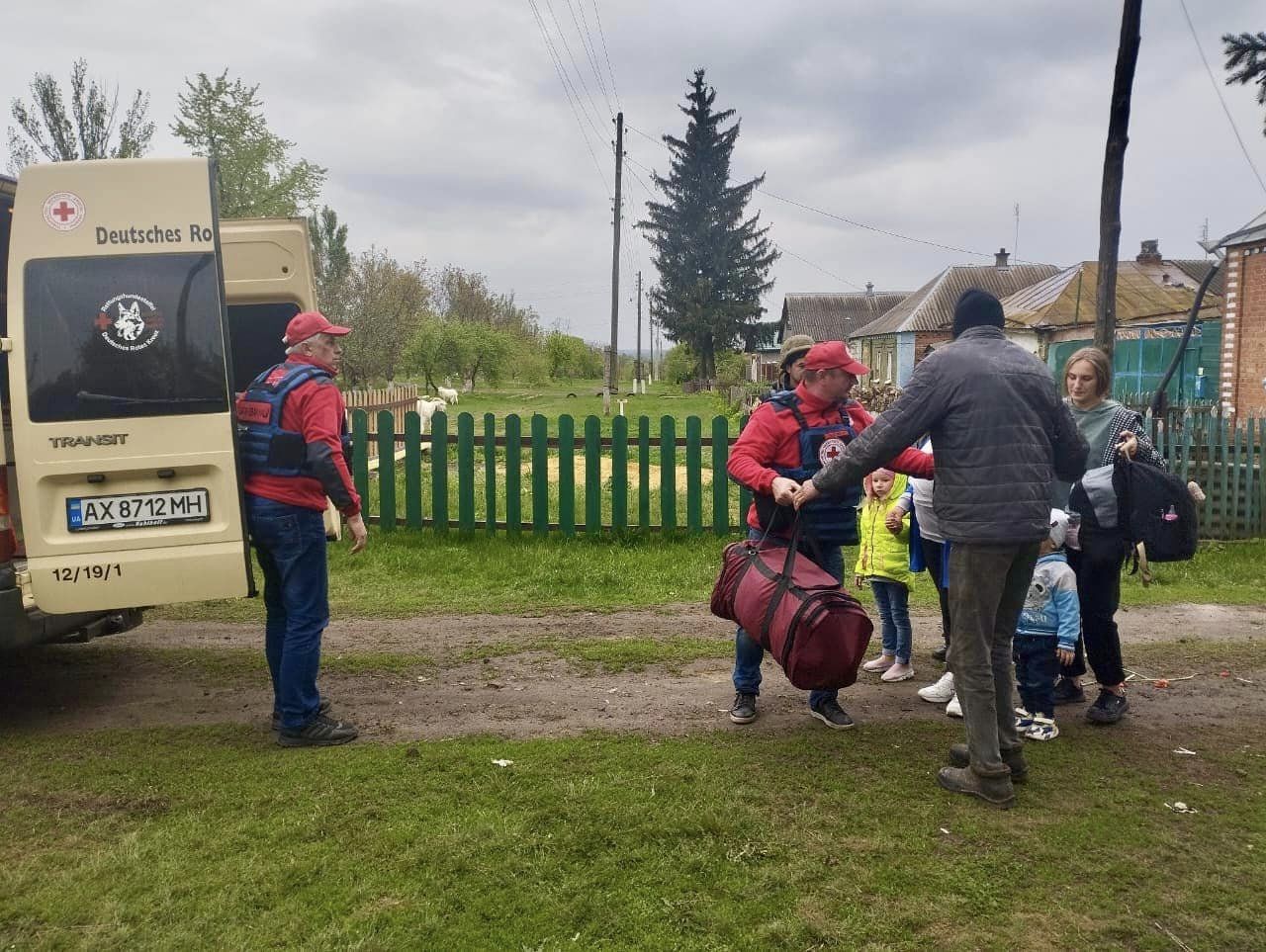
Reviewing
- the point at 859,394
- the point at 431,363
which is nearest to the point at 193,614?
the point at 859,394

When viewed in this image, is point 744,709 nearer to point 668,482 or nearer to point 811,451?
point 811,451

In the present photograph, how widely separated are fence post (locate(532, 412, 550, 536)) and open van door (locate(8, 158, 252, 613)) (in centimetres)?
490

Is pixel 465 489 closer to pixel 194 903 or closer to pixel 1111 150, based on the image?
pixel 194 903

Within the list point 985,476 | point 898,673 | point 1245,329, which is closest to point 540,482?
point 898,673

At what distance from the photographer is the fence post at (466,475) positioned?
9070 millimetres

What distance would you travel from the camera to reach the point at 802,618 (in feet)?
12.2

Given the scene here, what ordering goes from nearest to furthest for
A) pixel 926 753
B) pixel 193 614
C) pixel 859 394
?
pixel 926 753 → pixel 193 614 → pixel 859 394

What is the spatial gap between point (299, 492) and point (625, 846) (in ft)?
7.02

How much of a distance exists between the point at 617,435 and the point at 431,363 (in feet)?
111

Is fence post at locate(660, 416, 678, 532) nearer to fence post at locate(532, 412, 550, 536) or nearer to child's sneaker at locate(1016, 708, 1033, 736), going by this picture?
fence post at locate(532, 412, 550, 536)

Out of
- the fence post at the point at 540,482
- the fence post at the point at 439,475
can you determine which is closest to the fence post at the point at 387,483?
the fence post at the point at 439,475

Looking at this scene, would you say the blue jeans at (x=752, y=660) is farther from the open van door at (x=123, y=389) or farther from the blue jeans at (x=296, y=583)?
the open van door at (x=123, y=389)

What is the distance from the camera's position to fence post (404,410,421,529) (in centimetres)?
916

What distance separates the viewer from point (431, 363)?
135ft
